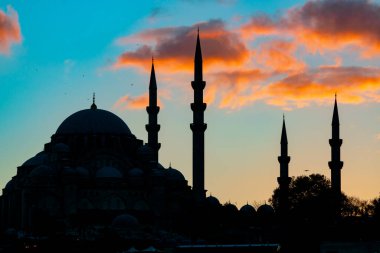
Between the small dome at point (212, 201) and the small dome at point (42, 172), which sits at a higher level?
the small dome at point (42, 172)

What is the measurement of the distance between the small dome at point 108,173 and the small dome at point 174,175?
5270mm

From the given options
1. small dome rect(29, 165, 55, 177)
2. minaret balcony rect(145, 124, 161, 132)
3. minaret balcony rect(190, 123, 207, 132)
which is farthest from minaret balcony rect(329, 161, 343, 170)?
small dome rect(29, 165, 55, 177)

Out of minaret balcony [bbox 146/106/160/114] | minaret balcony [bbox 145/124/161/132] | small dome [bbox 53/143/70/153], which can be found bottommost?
small dome [bbox 53/143/70/153]

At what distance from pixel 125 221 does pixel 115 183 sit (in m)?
6.37

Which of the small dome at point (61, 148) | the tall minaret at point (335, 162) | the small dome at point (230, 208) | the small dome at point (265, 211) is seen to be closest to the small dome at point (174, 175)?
the small dome at point (230, 208)

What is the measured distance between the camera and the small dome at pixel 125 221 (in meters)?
84.1

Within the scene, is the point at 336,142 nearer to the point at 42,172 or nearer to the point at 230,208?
the point at 230,208

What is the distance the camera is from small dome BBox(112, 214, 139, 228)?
84.1 meters

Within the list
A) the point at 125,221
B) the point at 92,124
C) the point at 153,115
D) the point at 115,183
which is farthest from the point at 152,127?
the point at 125,221

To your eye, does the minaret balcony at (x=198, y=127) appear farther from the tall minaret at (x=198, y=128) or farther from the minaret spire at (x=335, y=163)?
the minaret spire at (x=335, y=163)

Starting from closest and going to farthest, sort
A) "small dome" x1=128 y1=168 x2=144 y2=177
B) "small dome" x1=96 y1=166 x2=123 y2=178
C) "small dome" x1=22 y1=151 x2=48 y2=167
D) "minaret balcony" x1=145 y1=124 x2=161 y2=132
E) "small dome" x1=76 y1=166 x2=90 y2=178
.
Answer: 1. "small dome" x1=76 y1=166 x2=90 y2=178
2. "small dome" x1=96 y1=166 x2=123 y2=178
3. "small dome" x1=128 y1=168 x2=144 y2=177
4. "small dome" x1=22 y1=151 x2=48 y2=167
5. "minaret balcony" x1=145 y1=124 x2=161 y2=132

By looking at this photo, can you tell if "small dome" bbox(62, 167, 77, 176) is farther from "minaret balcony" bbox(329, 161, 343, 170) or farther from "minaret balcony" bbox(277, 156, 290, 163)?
"minaret balcony" bbox(329, 161, 343, 170)

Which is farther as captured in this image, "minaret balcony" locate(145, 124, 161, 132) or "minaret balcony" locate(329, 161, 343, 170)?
"minaret balcony" locate(145, 124, 161, 132)

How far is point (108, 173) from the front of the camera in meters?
90.7
